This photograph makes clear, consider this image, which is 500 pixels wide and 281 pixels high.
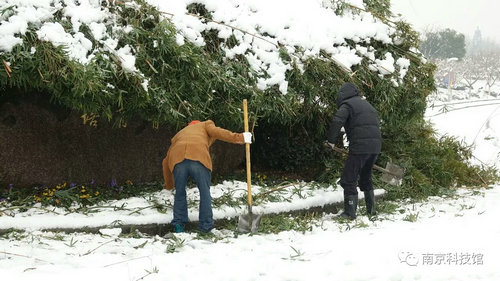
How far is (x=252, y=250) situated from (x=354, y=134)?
2.37 meters

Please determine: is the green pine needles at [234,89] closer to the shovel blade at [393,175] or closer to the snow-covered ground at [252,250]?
the shovel blade at [393,175]

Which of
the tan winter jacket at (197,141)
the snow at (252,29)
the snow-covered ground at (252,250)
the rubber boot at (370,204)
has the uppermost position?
the snow at (252,29)

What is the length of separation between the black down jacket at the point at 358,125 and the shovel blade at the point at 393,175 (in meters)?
1.59

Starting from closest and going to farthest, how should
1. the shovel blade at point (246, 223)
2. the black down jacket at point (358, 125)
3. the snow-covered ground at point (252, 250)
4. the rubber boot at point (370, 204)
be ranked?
the snow-covered ground at point (252, 250)
the shovel blade at point (246, 223)
the black down jacket at point (358, 125)
the rubber boot at point (370, 204)

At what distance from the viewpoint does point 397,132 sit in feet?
30.7

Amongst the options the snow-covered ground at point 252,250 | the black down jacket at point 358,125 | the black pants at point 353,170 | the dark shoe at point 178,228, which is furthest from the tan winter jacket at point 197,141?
the black pants at point 353,170

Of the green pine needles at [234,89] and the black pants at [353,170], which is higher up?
the green pine needles at [234,89]

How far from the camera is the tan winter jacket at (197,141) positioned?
5.27m

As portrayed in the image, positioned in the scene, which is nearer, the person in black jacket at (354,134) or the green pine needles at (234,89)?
the green pine needles at (234,89)

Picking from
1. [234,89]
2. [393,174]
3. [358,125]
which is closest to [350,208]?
[358,125]

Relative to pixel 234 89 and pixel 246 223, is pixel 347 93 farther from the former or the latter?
pixel 246 223

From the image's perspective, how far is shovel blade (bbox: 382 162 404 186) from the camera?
A: 757 centimetres

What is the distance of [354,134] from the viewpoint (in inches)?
240

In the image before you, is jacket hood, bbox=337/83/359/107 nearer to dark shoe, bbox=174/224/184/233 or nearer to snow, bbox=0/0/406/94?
snow, bbox=0/0/406/94
